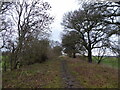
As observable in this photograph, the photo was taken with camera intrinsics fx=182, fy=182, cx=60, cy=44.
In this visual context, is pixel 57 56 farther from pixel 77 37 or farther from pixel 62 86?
pixel 62 86

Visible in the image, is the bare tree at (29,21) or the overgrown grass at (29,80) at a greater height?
the bare tree at (29,21)

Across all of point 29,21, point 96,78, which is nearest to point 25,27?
point 29,21

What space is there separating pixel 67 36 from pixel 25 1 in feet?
17.6

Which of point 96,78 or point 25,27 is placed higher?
point 25,27

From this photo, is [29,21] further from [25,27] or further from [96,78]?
[96,78]

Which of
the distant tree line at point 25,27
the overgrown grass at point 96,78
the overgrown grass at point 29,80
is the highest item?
the distant tree line at point 25,27

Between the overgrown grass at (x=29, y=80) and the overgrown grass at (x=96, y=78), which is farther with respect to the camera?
the overgrown grass at (x=96, y=78)

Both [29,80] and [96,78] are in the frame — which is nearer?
[29,80]

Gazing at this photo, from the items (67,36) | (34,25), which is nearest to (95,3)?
(34,25)

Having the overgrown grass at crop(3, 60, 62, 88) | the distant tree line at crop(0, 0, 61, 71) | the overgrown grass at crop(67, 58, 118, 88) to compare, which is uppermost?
the distant tree line at crop(0, 0, 61, 71)

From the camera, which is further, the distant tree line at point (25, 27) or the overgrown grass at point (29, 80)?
the distant tree line at point (25, 27)

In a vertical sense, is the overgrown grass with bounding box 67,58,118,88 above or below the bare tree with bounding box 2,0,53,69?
below

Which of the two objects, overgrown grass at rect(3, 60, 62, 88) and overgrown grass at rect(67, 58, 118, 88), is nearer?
overgrown grass at rect(3, 60, 62, 88)

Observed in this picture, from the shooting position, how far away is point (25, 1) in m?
5.63
